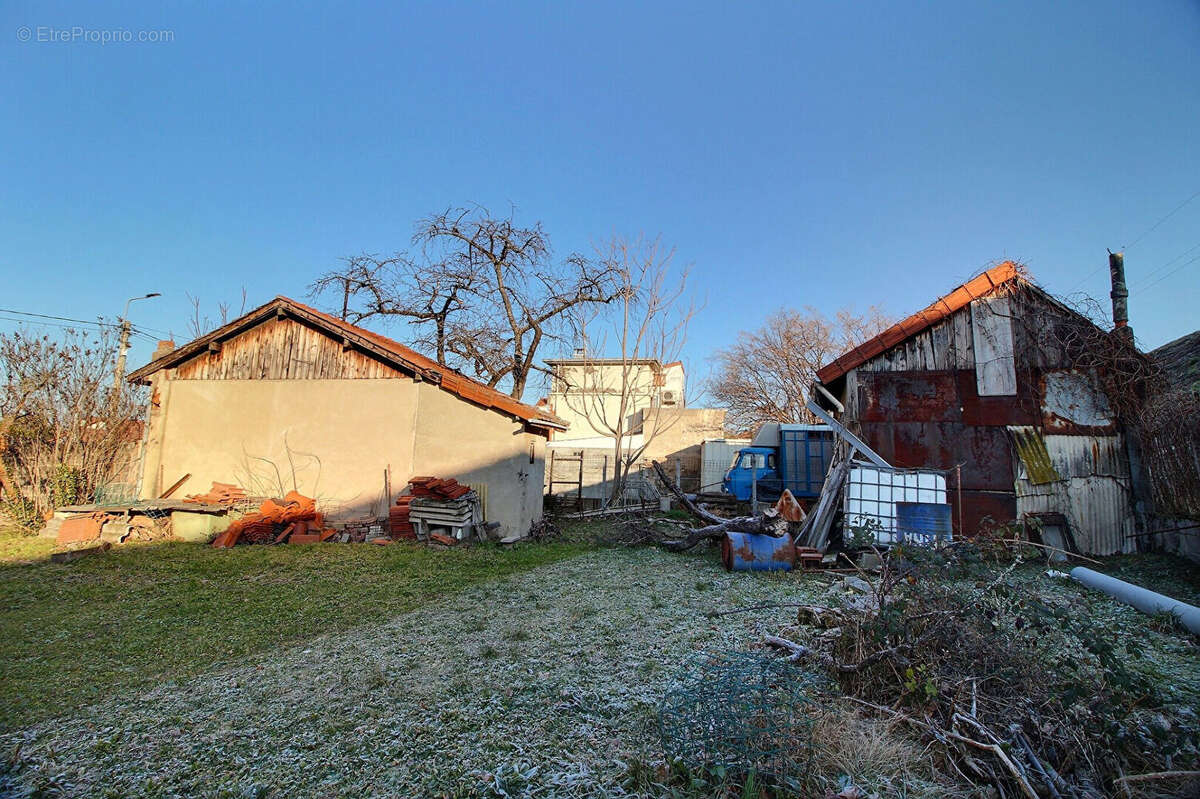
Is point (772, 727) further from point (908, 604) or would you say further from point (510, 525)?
point (510, 525)

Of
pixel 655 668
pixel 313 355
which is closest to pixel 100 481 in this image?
pixel 313 355

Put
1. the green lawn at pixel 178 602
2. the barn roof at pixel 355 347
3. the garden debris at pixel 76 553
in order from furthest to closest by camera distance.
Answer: the barn roof at pixel 355 347, the garden debris at pixel 76 553, the green lawn at pixel 178 602

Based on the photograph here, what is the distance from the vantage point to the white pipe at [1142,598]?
17.1 feet

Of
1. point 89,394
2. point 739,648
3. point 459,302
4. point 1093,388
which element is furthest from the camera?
point 459,302

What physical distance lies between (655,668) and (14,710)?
14.7 feet

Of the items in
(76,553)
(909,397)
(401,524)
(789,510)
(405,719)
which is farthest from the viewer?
(401,524)

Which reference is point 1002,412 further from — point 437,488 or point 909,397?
point 437,488

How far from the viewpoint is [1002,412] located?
32.6 ft

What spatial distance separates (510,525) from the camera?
11.4 m

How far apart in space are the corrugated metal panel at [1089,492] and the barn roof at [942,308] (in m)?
2.95

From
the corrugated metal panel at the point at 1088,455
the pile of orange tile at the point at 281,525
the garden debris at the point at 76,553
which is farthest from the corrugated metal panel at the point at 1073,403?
the garden debris at the point at 76,553

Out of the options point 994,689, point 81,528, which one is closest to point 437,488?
point 81,528

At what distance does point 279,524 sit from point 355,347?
3926 millimetres

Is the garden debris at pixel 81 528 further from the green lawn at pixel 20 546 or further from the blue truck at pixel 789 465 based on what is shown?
the blue truck at pixel 789 465
